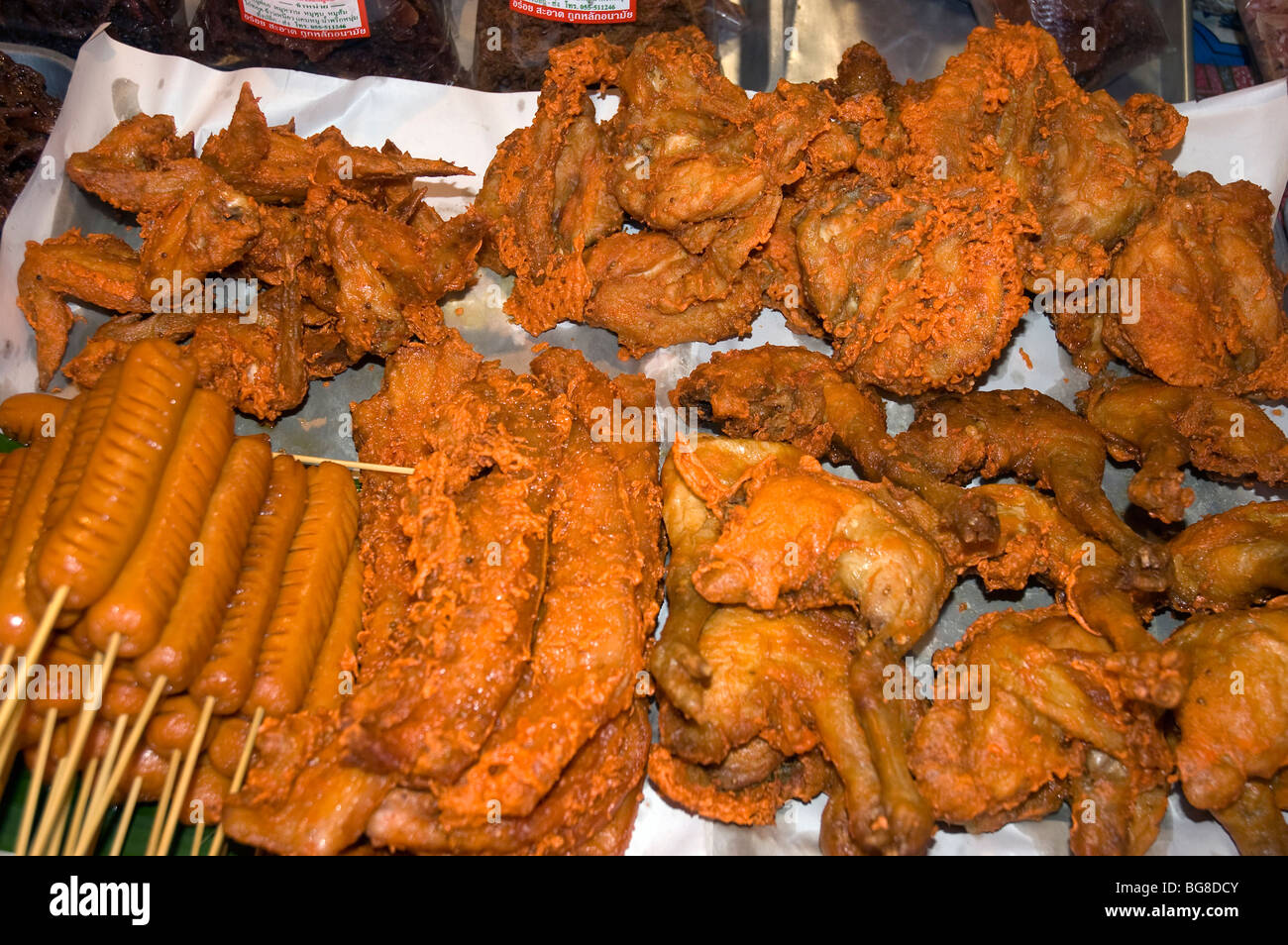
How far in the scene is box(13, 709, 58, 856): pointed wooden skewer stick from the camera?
2.89 meters

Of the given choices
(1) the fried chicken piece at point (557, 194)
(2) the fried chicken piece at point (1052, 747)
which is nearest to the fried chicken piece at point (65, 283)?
(1) the fried chicken piece at point (557, 194)

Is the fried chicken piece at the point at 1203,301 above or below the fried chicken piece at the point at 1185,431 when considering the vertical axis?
above

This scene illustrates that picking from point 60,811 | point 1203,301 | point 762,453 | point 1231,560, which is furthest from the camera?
point 1203,301

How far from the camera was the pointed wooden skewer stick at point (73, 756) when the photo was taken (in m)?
2.84

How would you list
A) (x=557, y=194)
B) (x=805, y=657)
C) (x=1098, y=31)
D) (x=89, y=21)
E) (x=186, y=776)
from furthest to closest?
(x=1098, y=31) → (x=89, y=21) → (x=557, y=194) → (x=805, y=657) → (x=186, y=776)

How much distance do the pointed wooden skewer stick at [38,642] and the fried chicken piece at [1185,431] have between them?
404 centimetres

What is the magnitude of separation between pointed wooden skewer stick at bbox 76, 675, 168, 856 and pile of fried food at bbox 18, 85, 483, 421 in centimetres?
149

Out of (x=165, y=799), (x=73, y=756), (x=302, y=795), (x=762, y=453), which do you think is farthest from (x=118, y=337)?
(x=762, y=453)

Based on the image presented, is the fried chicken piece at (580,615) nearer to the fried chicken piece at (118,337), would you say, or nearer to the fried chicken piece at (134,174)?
the fried chicken piece at (118,337)

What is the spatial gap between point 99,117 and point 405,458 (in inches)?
107

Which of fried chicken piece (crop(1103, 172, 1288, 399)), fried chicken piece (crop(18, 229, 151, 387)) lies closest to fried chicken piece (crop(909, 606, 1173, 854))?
fried chicken piece (crop(1103, 172, 1288, 399))

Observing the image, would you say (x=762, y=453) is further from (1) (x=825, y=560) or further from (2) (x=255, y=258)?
(2) (x=255, y=258)

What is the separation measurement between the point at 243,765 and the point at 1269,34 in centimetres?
659

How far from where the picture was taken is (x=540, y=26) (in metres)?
4.91
